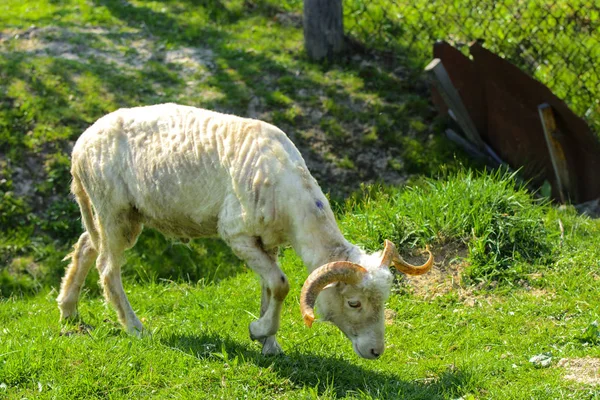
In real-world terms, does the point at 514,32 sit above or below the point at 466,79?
above

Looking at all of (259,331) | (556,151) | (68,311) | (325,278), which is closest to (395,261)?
(325,278)

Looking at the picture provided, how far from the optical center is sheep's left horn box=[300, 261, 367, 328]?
4.96m

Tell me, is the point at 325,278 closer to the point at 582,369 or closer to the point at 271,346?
the point at 271,346

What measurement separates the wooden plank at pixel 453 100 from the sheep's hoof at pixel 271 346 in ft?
17.0

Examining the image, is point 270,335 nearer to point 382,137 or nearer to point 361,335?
point 361,335

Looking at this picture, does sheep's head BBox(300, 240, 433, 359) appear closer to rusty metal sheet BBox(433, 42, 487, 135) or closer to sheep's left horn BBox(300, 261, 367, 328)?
sheep's left horn BBox(300, 261, 367, 328)

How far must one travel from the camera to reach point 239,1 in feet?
40.9

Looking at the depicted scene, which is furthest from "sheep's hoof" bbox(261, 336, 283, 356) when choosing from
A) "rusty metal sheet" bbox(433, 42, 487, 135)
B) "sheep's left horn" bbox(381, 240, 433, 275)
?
"rusty metal sheet" bbox(433, 42, 487, 135)

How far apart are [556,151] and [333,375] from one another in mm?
5553

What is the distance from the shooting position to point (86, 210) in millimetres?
6684

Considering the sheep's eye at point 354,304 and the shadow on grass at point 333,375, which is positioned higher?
the sheep's eye at point 354,304

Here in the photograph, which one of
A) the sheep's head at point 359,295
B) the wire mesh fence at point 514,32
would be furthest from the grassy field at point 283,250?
the wire mesh fence at point 514,32

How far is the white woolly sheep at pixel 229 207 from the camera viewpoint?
537cm

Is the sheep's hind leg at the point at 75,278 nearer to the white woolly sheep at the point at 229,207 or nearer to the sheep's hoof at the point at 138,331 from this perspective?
the white woolly sheep at the point at 229,207
